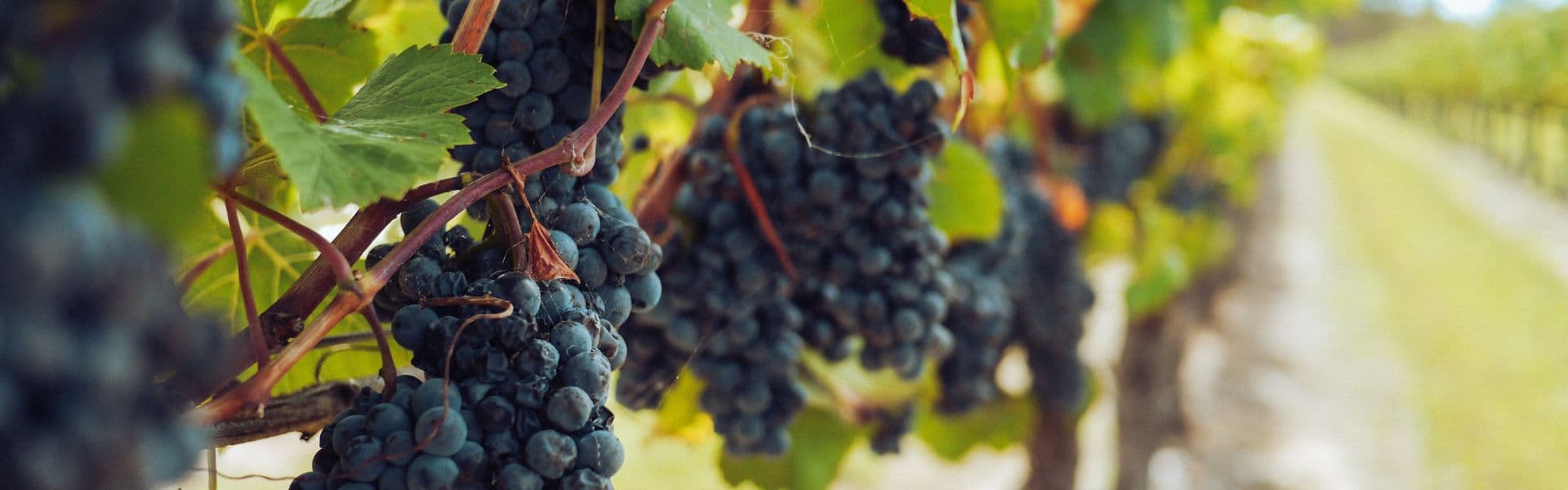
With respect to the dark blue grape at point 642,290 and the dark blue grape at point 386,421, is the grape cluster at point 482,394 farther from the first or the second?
the dark blue grape at point 642,290

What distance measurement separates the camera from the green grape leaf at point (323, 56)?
1052mm

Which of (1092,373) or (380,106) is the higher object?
(1092,373)

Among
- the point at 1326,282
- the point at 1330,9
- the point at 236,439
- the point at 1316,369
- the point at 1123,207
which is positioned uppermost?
the point at 1326,282

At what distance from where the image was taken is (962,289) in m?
2.00

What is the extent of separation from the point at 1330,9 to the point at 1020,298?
2.66 m

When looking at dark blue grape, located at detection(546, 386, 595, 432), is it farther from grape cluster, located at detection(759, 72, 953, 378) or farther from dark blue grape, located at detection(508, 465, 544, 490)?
grape cluster, located at detection(759, 72, 953, 378)

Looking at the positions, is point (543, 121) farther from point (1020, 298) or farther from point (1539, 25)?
point (1539, 25)

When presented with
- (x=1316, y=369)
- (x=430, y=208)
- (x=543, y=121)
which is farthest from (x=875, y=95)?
(x=1316, y=369)

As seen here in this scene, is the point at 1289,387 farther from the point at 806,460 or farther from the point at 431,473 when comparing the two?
the point at 431,473

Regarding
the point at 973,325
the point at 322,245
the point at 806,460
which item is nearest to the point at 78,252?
the point at 322,245

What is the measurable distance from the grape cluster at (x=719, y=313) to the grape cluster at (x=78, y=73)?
0.89 metres

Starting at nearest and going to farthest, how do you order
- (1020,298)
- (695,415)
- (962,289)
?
(695,415) < (962,289) < (1020,298)

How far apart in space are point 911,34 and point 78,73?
1004 millimetres

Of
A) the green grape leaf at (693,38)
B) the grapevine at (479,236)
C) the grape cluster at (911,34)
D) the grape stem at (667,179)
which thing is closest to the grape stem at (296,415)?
the grapevine at (479,236)
